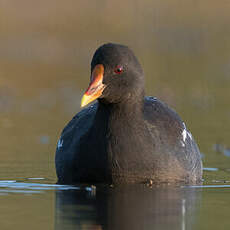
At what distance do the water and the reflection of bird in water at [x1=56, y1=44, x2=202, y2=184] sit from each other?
0.25 meters

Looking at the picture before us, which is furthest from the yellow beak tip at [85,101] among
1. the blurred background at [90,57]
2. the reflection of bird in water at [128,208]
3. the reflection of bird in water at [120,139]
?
the blurred background at [90,57]

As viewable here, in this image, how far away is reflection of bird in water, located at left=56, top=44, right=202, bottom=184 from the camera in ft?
31.8

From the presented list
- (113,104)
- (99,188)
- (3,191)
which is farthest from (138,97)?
(3,191)

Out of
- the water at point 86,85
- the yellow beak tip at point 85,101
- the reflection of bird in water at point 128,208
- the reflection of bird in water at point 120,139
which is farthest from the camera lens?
the reflection of bird in water at point 120,139

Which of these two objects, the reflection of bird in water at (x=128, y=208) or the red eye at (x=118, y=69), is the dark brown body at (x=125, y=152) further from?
the red eye at (x=118, y=69)

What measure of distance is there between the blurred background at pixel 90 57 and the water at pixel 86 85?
0.10 ft

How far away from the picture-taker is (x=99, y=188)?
31.8 ft

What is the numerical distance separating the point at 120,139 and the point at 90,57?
49.8ft

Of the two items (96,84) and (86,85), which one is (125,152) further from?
(86,85)

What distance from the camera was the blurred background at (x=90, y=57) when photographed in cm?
1481

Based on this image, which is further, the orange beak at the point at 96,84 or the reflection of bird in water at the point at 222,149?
the reflection of bird in water at the point at 222,149

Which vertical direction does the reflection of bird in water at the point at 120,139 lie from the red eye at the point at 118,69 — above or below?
below

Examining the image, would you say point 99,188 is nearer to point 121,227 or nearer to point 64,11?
point 121,227

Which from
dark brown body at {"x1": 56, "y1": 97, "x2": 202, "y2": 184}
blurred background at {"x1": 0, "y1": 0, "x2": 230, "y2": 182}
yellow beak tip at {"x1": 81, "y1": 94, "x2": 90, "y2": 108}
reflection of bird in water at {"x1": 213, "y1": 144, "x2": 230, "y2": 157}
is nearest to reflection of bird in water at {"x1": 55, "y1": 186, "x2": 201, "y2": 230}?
dark brown body at {"x1": 56, "y1": 97, "x2": 202, "y2": 184}
